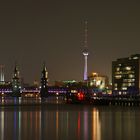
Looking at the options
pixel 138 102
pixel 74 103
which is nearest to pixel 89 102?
pixel 74 103

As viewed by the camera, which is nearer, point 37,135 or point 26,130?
point 37,135

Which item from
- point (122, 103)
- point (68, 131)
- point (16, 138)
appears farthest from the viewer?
point (122, 103)

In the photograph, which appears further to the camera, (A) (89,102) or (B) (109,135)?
(A) (89,102)

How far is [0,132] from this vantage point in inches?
2108

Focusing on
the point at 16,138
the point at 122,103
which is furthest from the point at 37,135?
the point at 122,103

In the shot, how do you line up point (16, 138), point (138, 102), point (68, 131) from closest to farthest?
point (16, 138) < point (68, 131) < point (138, 102)

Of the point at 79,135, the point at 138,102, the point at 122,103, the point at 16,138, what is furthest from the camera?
the point at 122,103

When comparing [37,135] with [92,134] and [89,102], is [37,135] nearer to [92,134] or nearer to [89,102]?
[92,134]

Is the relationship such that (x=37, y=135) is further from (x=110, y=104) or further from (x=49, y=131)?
→ (x=110, y=104)

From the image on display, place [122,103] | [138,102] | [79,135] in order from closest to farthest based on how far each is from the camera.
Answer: [79,135]
[138,102]
[122,103]

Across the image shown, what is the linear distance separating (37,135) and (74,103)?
117 m

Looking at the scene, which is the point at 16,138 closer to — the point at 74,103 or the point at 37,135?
the point at 37,135

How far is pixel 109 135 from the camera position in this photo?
51406 mm

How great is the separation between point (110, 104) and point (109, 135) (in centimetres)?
10135
